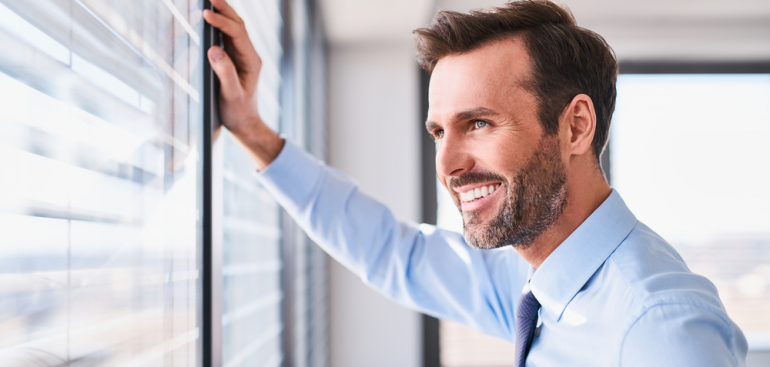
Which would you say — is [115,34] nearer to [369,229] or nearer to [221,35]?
[221,35]

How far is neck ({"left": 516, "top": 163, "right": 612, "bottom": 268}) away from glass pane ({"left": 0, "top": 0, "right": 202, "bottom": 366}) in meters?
0.60

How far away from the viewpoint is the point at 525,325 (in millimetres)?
901

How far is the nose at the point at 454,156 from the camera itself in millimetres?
934

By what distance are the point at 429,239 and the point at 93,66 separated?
93 cm

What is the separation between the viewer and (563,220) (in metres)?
0.91

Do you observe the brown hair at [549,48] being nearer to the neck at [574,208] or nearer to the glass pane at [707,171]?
the neck at [574,208]

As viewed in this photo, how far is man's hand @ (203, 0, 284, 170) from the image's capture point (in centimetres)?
78

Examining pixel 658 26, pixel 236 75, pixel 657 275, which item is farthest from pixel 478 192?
pixel 658 26

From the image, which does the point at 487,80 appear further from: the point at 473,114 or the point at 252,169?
the point at 252,169

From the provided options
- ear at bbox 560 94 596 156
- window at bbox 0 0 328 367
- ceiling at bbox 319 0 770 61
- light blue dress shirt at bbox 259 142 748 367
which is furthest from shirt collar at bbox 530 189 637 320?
ceiling at bbox 319 0 770 61

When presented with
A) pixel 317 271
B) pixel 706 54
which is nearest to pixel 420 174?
pixel 317 271

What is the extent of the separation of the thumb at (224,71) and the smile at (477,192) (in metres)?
0.45

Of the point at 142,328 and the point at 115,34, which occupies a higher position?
the point at 115,34

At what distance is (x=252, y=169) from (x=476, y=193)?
0.61 metres
